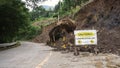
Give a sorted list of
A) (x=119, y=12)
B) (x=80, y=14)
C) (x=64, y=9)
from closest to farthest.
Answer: (x=119, y=12) < (x=80, y=14) < (x=64, y=9)

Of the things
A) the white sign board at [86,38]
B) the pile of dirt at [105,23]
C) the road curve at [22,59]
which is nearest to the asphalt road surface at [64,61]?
the road curve at [22,59]

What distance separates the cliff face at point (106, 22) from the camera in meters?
24.1

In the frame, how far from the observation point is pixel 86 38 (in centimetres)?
2127

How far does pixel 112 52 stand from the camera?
20.9m

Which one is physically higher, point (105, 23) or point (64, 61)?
point (105, 23)

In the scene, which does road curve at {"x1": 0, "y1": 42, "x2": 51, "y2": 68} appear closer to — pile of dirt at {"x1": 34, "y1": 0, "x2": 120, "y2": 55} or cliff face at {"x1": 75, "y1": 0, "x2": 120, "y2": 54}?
pile of dirt at {"x1": 34, "y1": 0, "x2": 120, "y2": 55}

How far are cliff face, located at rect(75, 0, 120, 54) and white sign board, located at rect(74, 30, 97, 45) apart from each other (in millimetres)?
1544

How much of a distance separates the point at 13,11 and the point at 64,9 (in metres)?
47.5

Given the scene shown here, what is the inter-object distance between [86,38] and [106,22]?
9.79 metres

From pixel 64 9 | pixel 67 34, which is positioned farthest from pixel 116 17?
pixel 64 9

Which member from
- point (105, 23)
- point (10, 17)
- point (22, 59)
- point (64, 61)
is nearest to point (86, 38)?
point (22, 59)

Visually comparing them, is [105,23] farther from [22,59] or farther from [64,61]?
[64,61]

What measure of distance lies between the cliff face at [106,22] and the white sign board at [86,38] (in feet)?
5.07

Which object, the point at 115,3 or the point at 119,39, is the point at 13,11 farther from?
the point at 119,39
